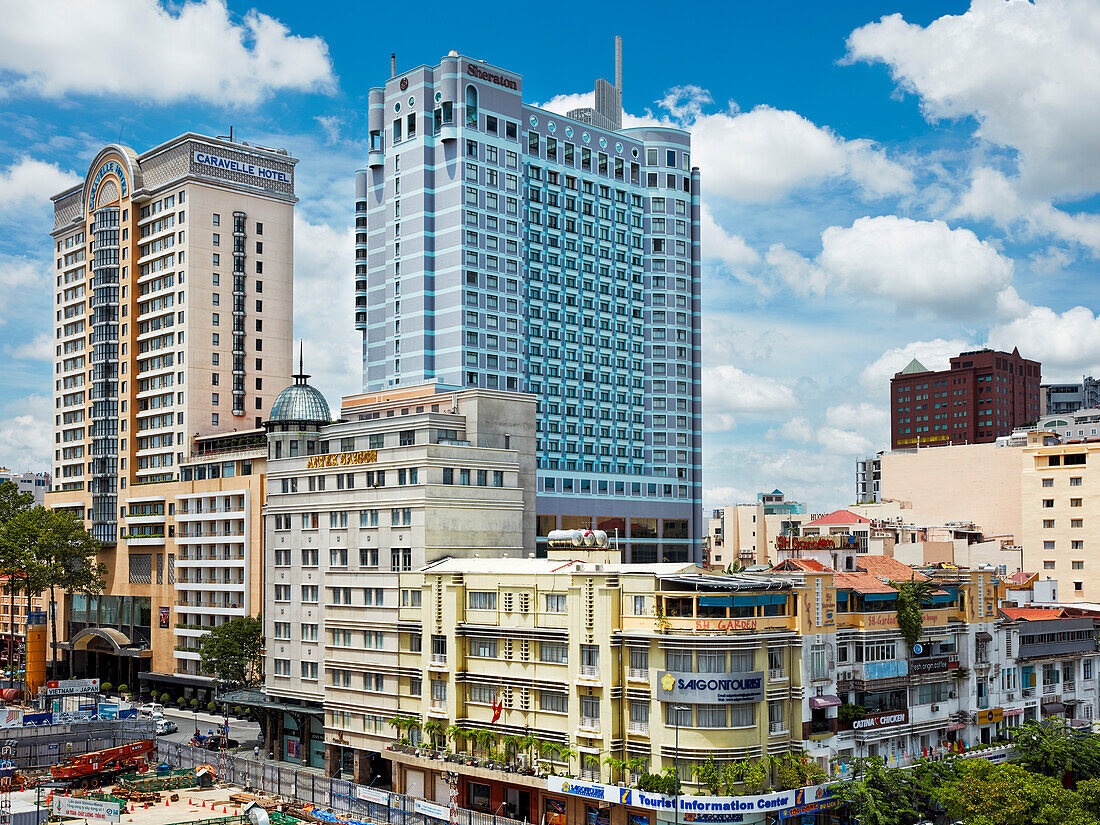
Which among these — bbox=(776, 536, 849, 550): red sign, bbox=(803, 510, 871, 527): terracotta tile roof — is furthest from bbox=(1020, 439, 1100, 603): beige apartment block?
bbox=(776, 536, 849, 550): red sign

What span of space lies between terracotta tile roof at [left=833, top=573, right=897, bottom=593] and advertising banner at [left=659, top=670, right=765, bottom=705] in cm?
1580

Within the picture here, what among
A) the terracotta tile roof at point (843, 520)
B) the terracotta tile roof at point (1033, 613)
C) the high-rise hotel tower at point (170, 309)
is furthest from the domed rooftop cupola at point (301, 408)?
the terracotta tile roof at point (843, 520)

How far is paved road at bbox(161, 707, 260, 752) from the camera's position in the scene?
12938 centimetres

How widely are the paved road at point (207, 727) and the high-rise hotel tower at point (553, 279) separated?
180 ft

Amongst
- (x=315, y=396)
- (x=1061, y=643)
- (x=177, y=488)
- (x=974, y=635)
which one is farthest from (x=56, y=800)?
(x=1061, y=643)

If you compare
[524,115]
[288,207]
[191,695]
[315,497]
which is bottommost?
[191,695]

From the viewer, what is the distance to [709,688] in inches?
3157

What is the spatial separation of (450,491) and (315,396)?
2851 cm

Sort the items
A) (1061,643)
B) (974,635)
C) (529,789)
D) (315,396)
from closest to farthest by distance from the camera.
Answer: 1. (529,789)
2. (974,635)
3. (1061,643)
4. (315,396)

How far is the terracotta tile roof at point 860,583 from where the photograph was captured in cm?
9408

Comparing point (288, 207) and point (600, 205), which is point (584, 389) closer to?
point (600, 205)

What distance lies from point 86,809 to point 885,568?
254 ft

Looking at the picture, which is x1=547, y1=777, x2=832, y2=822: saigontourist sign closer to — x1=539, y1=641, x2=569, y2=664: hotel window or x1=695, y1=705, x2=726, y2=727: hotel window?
x1=695, y1=705, x2=726, y2=727: hotel window

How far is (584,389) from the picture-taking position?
604 ft
